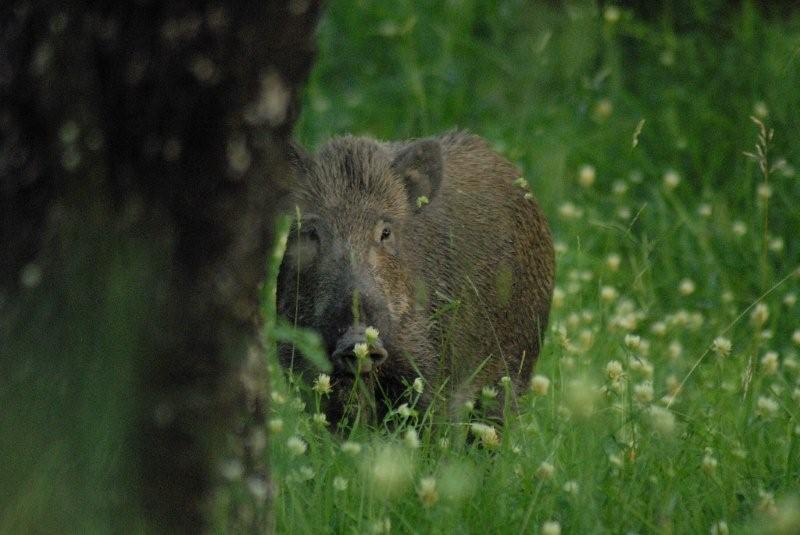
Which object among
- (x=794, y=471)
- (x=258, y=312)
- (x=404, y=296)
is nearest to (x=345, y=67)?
(x=404, y=296)

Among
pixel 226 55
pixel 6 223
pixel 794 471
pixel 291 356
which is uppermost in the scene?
pixel 226 55

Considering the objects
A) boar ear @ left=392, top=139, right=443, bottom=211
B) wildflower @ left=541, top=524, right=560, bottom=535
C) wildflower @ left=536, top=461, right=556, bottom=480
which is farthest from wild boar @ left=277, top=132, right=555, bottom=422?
wildflower @ left=541, top=524, right=560, bottom=535

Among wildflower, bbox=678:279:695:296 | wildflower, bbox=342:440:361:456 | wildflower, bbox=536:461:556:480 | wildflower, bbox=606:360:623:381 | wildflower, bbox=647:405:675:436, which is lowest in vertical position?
wildflower, bbox=678:279:695:296

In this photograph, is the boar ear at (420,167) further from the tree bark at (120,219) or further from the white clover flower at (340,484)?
the tree bark at (120,219)

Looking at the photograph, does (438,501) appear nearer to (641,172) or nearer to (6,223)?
(6,223)

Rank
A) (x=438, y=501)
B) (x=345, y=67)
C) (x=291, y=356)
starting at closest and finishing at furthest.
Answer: (x=438, y=501)
(x=291, y=356)
(x=345, y=67)

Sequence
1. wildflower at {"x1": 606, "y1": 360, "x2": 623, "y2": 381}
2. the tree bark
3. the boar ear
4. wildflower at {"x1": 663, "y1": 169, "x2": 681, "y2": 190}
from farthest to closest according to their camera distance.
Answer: wildflower at {"x1": 663, "y1": 169, "x2": 681, "y2": 190} → the boar ear → wildflower at {"x1": 606, "y1": 360, "x2": 623, "y2": 381} → the tree bark

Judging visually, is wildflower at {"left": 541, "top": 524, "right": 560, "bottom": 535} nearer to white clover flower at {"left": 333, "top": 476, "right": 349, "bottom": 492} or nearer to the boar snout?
white clover flower at {"left": 333, "top": 476, "right": 349, "bottom": 492}

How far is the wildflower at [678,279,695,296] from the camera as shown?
5.70m

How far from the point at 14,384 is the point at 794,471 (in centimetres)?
206

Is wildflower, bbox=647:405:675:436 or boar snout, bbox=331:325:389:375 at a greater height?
wildflower, bbox=647:405:675:436

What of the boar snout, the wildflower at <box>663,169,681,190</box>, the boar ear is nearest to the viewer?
the boar snout

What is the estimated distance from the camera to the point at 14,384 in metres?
2.27

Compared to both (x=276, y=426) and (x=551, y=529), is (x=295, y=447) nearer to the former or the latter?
(x=276, y=426)
